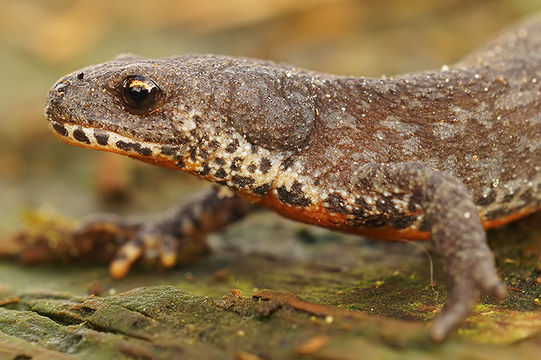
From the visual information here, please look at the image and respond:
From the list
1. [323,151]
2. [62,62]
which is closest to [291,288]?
[323,151]

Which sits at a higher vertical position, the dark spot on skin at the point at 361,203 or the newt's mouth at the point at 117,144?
the newt's mouth at the point at 117,144

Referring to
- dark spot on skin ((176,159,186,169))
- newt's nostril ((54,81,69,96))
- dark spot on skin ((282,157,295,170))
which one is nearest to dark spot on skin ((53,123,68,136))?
newt's nostril ((54,81,69,96))

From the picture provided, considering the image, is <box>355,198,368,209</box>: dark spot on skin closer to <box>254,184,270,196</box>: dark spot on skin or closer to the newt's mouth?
<box>254,184,270,196</box>: dark spot on skin

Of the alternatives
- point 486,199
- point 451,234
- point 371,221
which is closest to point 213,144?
point 371,221

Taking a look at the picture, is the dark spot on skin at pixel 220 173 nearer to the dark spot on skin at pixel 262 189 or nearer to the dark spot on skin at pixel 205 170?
the dark spot on skin at pixel 205 170

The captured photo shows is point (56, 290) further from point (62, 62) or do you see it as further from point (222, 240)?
point (62, 62)

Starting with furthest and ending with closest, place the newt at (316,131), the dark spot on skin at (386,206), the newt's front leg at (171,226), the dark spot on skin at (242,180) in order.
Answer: the newt's front leg at (171,226), the dark spot on skin at (242,180), the newt at (316,131), the dark spot on skin at (386,206)

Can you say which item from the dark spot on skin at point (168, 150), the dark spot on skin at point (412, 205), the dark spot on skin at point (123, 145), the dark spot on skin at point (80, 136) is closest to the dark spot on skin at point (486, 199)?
the dark spot on skin at point (412, 205)
